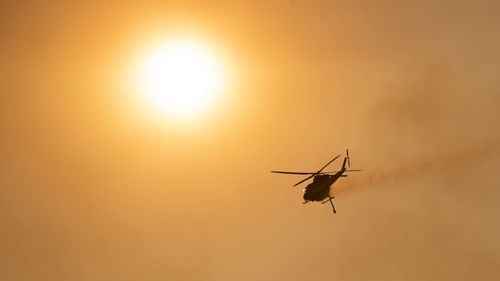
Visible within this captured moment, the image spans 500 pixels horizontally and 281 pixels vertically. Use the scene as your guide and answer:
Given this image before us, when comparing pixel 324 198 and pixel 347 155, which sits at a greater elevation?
pixel 347 155
